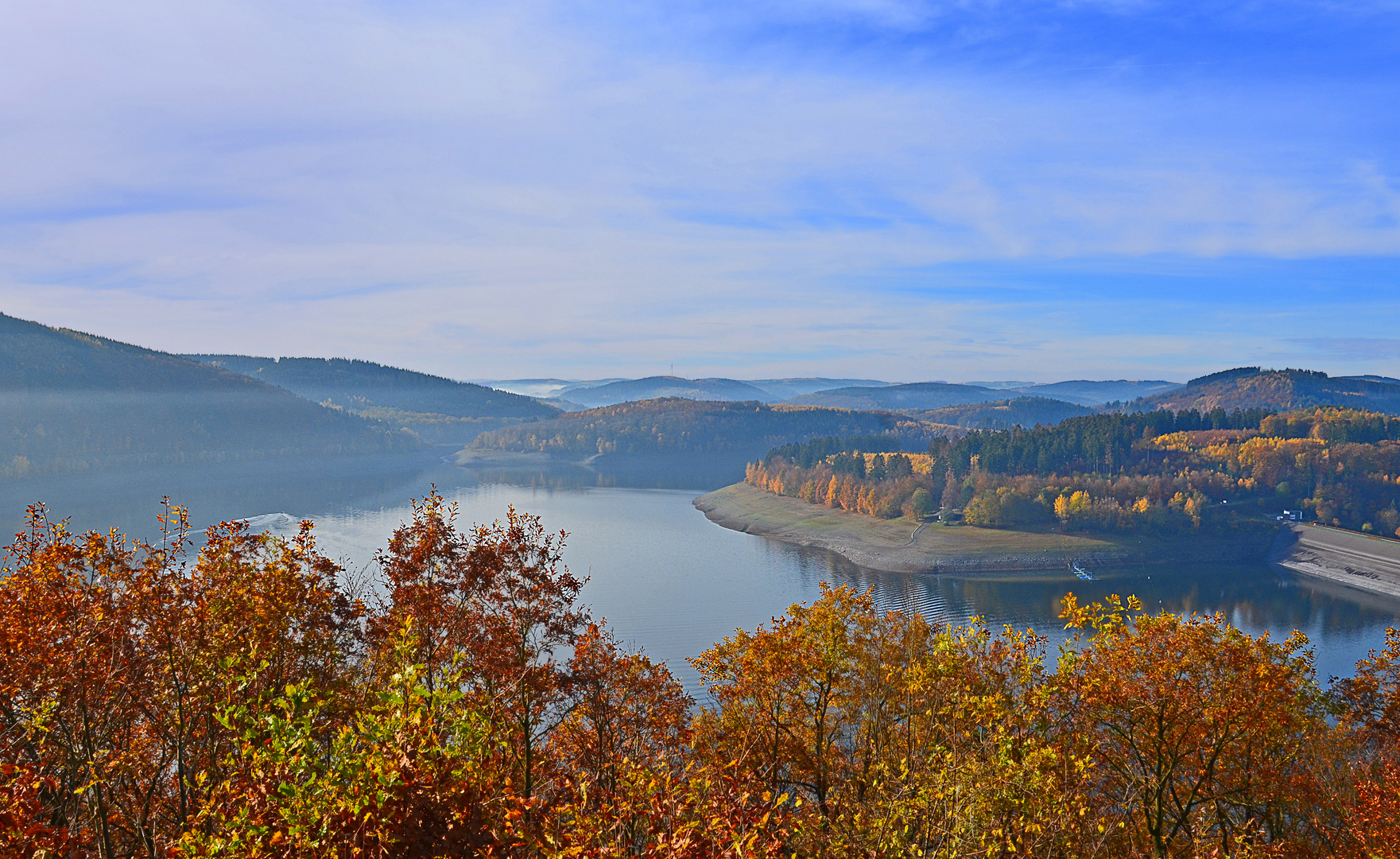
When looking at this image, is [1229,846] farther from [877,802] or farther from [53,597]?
[53,597]

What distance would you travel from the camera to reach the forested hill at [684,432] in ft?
563

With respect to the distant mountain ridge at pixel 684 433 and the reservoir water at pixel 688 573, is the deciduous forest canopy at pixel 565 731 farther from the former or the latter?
the distant mountain ridge at pixel 684 433

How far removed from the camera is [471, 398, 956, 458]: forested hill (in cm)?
17150

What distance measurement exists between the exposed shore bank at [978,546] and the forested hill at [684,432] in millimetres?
83742

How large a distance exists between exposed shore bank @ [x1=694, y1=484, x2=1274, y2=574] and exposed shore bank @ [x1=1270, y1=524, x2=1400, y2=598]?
231 centimetres

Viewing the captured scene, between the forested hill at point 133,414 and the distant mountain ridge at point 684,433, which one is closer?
the forested hill at point 133,414

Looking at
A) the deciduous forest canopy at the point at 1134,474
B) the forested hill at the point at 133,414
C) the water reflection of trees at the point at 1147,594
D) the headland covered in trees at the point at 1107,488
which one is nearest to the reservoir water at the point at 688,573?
the water reflection of trees at the point at 1147,594

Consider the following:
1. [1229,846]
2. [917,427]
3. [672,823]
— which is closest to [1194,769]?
[1229,846]

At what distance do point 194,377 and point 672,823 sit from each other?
693 ft

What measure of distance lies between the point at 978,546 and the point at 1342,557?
28947mm

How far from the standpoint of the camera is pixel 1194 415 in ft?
387

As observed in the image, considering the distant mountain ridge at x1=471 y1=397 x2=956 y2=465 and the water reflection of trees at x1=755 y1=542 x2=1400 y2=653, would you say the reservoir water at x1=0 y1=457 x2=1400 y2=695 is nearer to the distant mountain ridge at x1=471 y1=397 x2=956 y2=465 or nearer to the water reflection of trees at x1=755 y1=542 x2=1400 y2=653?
the water reflection of trees at x1=755 y1=542 x2=1400 y2=653

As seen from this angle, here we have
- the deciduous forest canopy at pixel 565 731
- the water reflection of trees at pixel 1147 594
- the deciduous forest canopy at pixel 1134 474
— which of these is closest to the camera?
the deciduous forest canopy at pixel 565 731

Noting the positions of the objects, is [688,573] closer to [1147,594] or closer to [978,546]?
[978,546]
